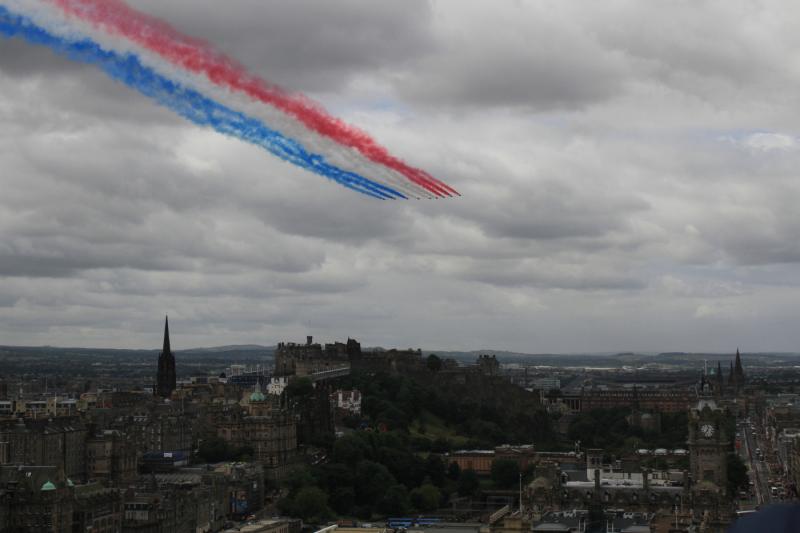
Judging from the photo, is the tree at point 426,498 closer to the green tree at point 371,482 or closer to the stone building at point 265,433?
the green tree at point 371,482

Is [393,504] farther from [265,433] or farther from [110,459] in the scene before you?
[110,459]

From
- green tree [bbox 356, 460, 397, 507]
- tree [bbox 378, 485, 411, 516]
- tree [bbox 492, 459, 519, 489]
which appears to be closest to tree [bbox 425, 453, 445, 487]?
tree [bbox 492, 459, 519, 489]

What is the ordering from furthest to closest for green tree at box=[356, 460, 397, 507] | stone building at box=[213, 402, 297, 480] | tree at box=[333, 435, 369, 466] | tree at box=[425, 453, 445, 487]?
1. tree at box=[425, 453, 445, 487]
2. stone building at box=[213, 402, 297, 480]
3. tree at box=[333, 435, 369, 466]
4. green tree at box=[356, 460, 397, 507]

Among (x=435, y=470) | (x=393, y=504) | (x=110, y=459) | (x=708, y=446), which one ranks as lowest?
(x=393, y=504)

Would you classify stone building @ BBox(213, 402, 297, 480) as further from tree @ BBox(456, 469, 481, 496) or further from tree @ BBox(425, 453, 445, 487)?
tree @ BBox(456, 469, 481, 496)

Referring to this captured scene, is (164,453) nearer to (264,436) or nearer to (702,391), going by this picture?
(264,436)

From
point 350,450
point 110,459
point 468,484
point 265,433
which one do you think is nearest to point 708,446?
point 468,484
